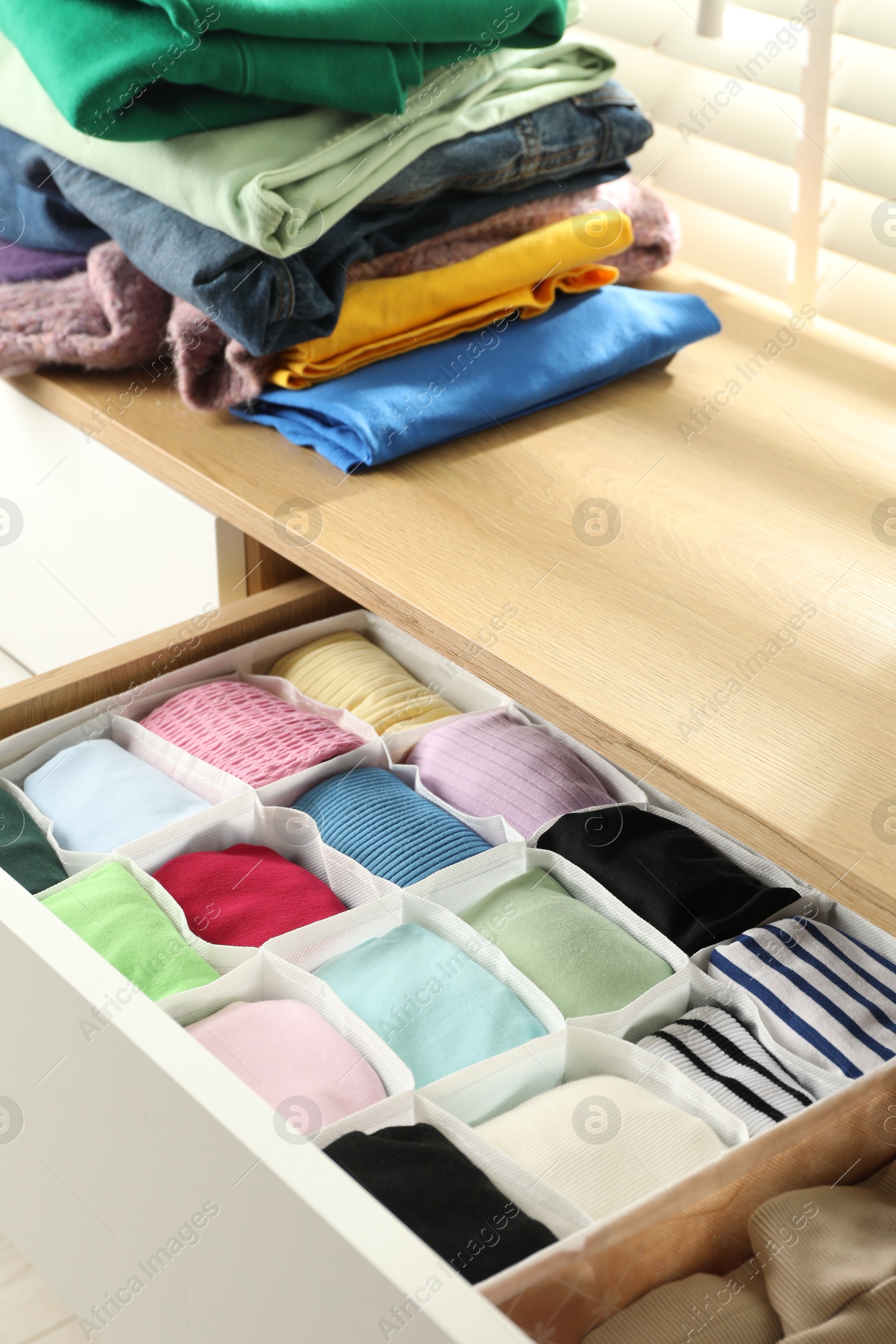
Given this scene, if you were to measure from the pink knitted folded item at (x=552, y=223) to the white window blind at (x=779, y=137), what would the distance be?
0.07 meters

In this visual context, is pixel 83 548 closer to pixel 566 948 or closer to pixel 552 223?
pixel 552 223

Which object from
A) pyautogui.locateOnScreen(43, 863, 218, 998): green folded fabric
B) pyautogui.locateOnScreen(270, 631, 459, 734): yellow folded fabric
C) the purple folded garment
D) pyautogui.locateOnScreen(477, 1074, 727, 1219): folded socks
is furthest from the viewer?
the purple folded garment

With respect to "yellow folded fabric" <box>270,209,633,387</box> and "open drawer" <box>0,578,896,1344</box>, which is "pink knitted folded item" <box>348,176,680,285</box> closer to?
"yellow folded fabric" <box>270,209,633,387</box>

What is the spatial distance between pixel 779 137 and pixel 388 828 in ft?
2.34

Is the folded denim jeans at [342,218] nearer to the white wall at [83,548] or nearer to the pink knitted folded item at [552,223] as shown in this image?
the pink knitted folded item at [552,223]

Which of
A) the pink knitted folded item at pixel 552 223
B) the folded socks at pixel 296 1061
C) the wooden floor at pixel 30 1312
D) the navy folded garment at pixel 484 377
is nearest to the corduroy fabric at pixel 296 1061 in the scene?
the folded socks at pixel 296 1061

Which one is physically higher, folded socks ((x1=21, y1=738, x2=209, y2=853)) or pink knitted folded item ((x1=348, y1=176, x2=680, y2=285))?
pink knitted folded item ((x1=348, y1=176, x2=680, y2=285))

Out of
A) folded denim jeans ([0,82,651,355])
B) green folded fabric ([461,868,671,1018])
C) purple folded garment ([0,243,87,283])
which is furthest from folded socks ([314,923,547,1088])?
purple folded garment ([0,243,87,283])

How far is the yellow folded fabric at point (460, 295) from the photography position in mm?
871

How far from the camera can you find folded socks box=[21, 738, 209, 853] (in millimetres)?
793

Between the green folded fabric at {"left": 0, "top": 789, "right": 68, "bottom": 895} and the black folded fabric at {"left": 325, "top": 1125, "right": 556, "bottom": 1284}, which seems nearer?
the black folded fabric at {"left": 325, "top": 1125, "right": 556, "bottom": 1284}

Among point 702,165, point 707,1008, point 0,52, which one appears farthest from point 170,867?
point 702,165

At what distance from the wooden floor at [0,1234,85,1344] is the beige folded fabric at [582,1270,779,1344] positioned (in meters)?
0.39

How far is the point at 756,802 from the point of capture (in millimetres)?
587
